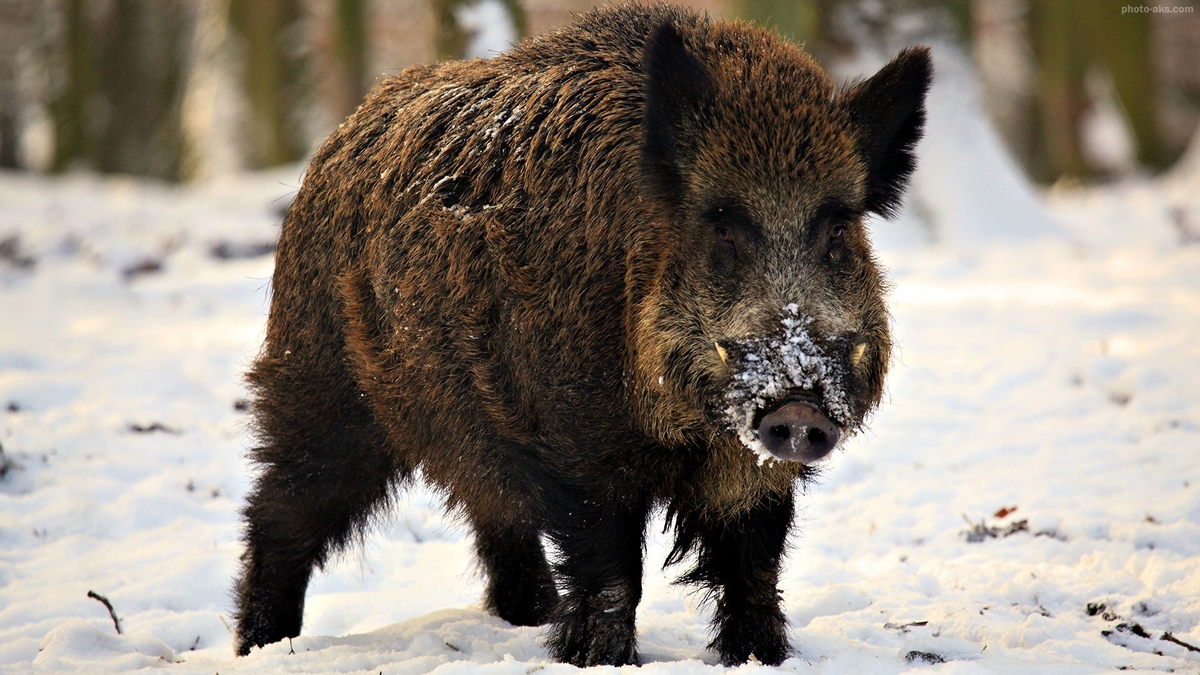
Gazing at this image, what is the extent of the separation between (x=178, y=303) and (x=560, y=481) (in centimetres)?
657

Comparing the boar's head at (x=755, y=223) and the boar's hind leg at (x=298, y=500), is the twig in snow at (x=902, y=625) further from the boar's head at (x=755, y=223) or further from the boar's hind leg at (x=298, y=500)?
the boar's hind leg at (x=298, y=500)

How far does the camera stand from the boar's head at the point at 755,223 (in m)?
3.18

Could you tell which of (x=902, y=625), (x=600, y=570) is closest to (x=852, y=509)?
(x=902, y=625)

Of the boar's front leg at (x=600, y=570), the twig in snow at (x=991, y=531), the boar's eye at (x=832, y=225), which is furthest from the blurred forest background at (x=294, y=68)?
the boar's front leg at (x=600, y=570)

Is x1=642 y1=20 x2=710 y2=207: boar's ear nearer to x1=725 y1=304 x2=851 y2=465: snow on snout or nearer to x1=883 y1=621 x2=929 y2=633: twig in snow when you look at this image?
x1=725 y1=304 x2=851 y2=465: snow on snout

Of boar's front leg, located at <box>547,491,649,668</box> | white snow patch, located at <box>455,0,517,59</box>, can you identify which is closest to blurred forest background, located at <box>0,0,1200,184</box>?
white snow patch, located at <box>455,0,517,59</box>

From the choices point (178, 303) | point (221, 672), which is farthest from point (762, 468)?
point (178, 303)

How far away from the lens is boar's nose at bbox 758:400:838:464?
2902 millimetres

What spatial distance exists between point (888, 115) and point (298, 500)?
2.47m

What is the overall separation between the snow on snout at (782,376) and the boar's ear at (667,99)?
56 centimetres

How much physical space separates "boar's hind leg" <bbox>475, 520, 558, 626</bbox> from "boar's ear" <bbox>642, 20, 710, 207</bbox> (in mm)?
1629

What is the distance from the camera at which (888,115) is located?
349 cm

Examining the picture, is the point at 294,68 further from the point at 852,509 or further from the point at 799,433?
the point at 799,433

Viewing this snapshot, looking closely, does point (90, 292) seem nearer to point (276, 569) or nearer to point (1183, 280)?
point (276, 569)
